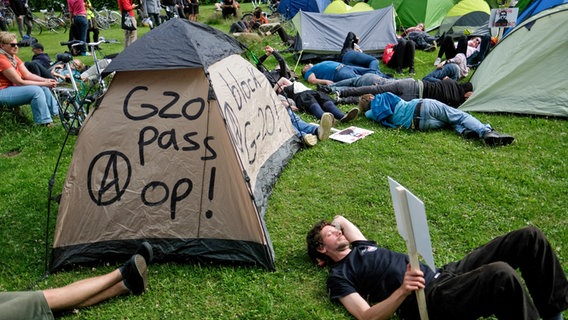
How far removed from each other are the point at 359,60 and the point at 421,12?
5971 mm

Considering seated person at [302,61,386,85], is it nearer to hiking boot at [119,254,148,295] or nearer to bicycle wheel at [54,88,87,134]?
bicycle wheel at [54,88,87,134]

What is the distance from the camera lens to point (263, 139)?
489cm

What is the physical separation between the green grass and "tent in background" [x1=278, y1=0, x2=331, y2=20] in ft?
35.4

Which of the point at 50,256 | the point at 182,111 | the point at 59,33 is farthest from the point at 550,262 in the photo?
the point at 59,33

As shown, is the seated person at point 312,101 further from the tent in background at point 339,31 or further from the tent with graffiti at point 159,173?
the tent in background at point 339,31

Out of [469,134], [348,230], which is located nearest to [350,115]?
[469,134]

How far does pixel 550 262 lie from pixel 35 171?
18.5 feet

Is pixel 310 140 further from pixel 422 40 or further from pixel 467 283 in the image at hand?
pixel 422 40

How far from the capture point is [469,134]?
5852 mm

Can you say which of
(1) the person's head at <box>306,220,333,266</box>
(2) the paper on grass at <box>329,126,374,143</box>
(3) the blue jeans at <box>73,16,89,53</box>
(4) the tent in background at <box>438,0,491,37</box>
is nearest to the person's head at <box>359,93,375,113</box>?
(2) the paper on grass at <box>329,126,374,143</box>

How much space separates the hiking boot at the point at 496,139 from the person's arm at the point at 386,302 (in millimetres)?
3527

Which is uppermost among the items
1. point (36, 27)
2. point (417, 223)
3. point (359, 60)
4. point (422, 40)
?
point (417, 223)

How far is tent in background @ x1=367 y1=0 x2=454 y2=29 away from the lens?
13852 millimetres

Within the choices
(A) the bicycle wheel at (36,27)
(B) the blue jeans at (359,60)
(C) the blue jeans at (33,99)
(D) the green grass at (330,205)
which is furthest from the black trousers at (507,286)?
(A) the bicycle wheel at (36,27)
